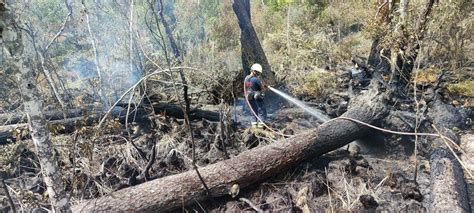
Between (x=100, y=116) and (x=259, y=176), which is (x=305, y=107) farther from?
(x=100, y=116)

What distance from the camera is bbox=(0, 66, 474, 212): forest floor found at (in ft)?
15.0

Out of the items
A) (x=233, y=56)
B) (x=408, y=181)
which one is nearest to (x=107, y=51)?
(x=233, y=56)

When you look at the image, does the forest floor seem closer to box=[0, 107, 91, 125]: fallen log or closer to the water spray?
box=[0, 107, 91, 125]: fallen log

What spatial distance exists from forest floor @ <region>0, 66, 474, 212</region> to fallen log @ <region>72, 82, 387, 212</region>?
0.20 metres

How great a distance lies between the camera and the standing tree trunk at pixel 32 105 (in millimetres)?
3031

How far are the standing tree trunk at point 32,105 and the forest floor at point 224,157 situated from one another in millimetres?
424

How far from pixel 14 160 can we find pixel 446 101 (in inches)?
333

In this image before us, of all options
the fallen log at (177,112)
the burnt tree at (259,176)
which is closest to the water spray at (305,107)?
the fallen log at (177,112)

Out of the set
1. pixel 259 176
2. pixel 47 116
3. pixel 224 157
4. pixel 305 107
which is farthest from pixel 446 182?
pixel 47 116

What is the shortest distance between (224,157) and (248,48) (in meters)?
6.07

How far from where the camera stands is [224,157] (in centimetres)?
562

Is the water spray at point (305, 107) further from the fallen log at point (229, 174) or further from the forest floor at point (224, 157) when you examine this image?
the fallen log at point (229, 174)

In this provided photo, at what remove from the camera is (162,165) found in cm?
557

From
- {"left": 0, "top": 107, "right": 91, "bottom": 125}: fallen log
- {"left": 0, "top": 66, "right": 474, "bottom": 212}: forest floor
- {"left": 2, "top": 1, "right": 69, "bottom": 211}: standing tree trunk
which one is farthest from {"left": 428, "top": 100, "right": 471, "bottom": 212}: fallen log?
{"left": 0, "top": 107, "right": 91, "bottom": 125}: fallen log
